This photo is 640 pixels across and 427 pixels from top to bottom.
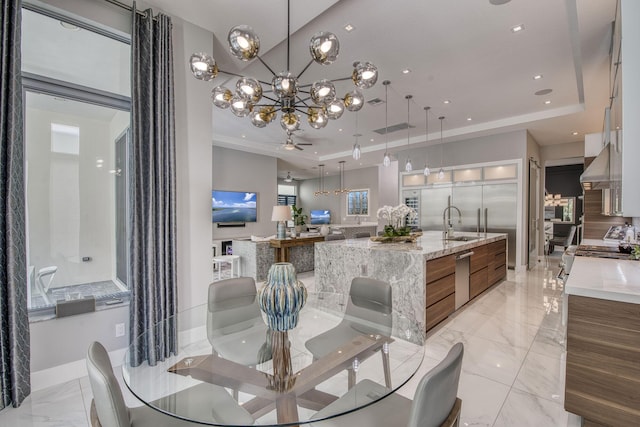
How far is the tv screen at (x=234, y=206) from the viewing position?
803 cm

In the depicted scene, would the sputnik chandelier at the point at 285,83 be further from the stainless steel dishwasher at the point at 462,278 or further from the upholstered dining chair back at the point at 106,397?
the stainless steel dishwasher at the point at 462,278

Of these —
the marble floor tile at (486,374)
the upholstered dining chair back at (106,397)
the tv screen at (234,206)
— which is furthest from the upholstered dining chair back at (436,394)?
the tv screen at (234,206)

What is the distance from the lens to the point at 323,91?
85.4 inches

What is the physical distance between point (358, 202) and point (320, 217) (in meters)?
2.09

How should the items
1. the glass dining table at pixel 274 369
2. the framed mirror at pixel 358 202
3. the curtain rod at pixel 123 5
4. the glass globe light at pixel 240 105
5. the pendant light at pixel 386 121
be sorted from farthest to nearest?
1. the framed mirror at pixel 358 202
2. the pendant light at pixel 386 121
3. the curtain rod at pixel 123 5
4. the glass globe light at pixel 240 105
5. the glass dining table at pixel 274 369

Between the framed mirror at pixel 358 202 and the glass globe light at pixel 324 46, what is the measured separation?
998 centimetres

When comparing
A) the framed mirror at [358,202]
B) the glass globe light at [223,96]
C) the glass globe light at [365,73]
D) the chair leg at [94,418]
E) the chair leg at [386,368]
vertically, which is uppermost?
the glass globe light at [365,73]

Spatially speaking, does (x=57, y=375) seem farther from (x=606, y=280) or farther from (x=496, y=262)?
(x=496, y=262)

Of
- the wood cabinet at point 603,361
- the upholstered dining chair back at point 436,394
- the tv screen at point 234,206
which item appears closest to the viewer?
the upholstered dining chair back at point 436,394

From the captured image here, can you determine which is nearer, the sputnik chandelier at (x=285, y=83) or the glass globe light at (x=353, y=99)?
the sputnik chandelier at (x=285, y=83)

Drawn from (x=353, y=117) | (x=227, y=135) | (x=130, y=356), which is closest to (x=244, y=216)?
(x=227, y=135)

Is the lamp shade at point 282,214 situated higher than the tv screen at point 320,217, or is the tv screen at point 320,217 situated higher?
the lamp shade at point 282,214

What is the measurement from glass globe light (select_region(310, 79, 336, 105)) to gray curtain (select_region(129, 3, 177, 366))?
134cm

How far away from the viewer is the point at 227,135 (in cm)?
750
